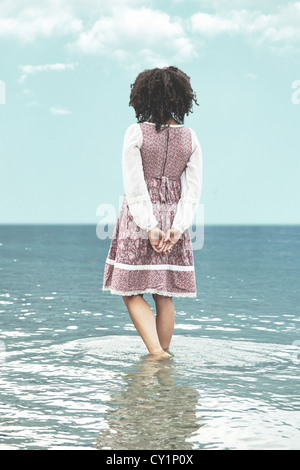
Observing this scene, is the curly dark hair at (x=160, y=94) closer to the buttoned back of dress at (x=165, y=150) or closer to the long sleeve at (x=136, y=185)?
the buttoned back of dress at (x=165, y=150)

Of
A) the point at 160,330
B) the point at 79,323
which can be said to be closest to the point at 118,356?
the point at 160,330

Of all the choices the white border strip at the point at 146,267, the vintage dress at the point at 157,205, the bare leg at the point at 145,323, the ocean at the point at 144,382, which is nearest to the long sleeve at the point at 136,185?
the vintage dress at the point at 157,205

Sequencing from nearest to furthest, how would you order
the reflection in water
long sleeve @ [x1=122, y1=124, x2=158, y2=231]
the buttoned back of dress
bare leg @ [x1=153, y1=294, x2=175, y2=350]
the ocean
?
1. the reflection in water
2. the ocean
3. long sleeve @ [x1=122, y1=124, x2=158, y2=231]
4. the buttoned back of dress
5. bare leg @ [x1=153, y1=294, x2=175, y2=350]

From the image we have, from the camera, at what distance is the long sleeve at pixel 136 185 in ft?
14.9

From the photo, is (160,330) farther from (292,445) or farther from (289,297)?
(289,297)

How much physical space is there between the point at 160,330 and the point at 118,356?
35 centimetres

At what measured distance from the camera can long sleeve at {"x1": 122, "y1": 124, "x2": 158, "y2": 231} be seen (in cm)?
455

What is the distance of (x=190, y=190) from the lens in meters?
4.77

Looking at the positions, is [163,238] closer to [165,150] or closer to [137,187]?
[137,187]

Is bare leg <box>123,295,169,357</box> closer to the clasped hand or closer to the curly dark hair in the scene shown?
the clasped hand

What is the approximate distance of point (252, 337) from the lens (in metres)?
6.09

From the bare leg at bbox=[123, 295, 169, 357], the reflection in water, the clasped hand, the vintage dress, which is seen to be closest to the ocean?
the reflection in water

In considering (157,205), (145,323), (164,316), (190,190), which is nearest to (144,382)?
(145,323)
